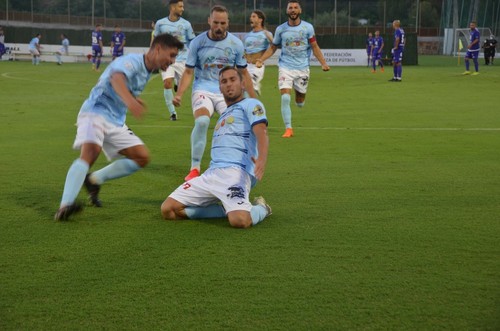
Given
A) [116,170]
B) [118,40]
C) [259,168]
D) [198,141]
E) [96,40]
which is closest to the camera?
[259,168]

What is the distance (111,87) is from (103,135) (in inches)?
18.3

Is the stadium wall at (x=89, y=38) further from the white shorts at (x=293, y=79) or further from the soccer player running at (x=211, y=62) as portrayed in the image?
the soccer player running at (x=211, y=62)

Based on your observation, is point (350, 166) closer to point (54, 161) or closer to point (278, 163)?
point (278, 163)

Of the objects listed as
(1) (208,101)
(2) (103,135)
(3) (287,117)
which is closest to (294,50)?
(3) (287,117)

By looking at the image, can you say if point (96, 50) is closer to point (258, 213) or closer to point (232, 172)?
point (232, 172)

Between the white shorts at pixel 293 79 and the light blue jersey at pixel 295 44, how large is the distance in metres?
0.08

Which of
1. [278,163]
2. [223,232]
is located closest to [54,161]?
[278,163]

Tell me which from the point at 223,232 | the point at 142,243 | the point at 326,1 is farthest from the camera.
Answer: the point at 326,1

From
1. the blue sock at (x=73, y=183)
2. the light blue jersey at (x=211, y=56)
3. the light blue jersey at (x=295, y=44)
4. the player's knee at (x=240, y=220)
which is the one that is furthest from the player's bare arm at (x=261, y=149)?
the light blue jersey at (x=295, y=44)

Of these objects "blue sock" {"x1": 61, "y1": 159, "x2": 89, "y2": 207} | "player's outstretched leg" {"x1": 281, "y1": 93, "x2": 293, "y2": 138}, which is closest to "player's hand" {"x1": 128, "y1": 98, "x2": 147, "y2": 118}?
"blue sock" {"x1": 61, "y1": 159, "x2": 89, "y2": 207}

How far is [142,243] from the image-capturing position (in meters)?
6.48

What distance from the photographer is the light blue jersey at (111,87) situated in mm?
7590

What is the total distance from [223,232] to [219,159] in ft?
2.76

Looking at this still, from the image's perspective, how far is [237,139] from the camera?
7.48 m
